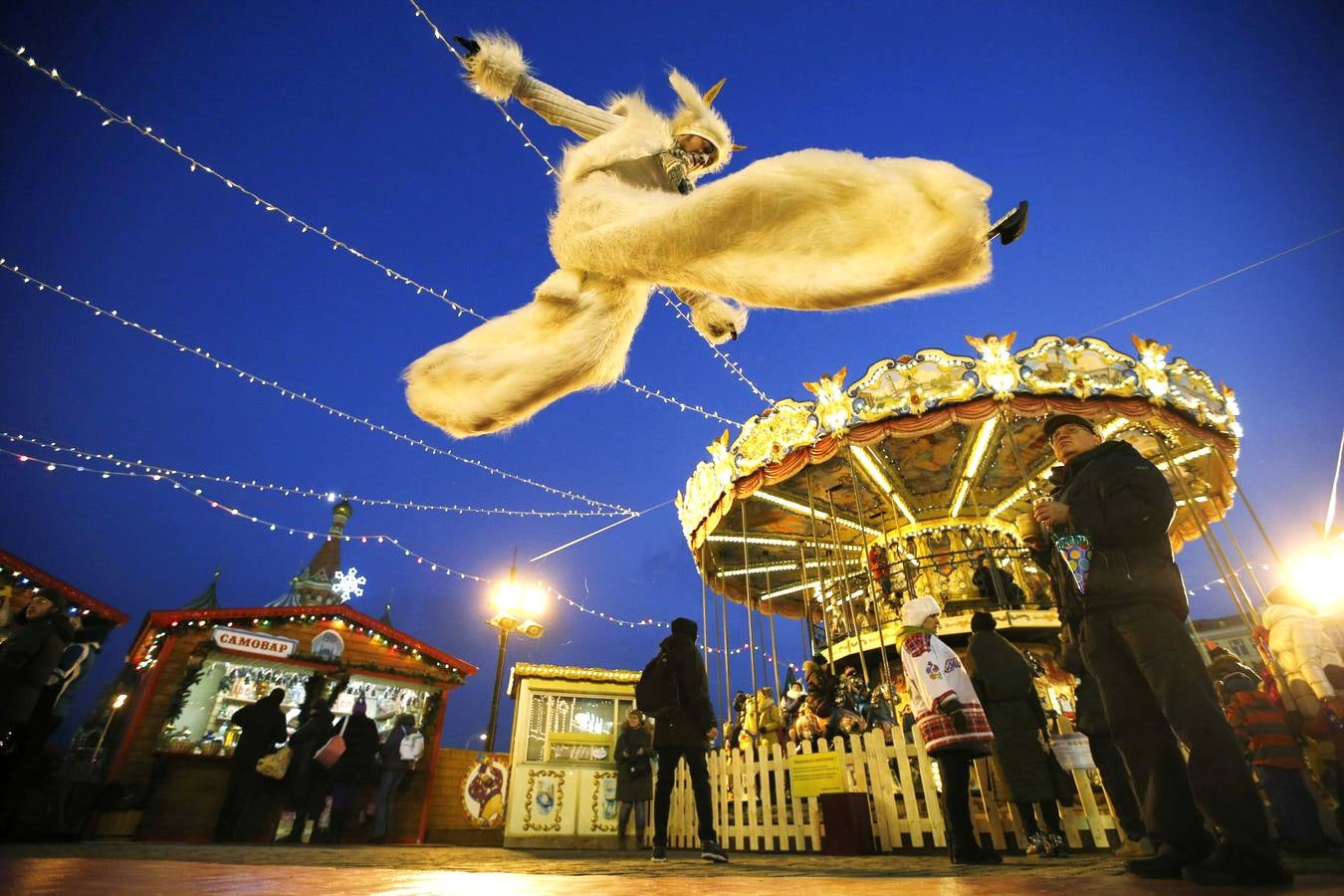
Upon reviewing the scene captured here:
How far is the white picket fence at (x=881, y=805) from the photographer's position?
4625 mm

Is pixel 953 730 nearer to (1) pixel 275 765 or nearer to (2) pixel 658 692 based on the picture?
(2) pixel 658 692

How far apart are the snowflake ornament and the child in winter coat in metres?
37.3

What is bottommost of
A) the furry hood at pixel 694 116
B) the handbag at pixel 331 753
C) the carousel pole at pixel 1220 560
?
the handbag at pixel 331 753

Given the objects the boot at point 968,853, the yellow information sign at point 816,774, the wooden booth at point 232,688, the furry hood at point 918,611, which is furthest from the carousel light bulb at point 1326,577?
the wooden booth at point 232,688

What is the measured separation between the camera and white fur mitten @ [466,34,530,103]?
1518 mm

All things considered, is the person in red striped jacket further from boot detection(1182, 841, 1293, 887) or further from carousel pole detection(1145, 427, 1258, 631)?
carousel pole detection(1145, 427, 1258, 631)

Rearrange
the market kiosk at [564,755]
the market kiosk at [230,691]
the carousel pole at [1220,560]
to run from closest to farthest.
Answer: the carousel pole at [1220,560] → the market kiosk at [564,755] → the market kiosk at [230,691]

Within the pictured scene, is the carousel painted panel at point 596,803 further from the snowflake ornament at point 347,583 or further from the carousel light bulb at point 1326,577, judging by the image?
the snowflake ornament at point 347,583

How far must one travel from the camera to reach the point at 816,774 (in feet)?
16.3

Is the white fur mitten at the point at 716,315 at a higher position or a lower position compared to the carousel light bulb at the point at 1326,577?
lower

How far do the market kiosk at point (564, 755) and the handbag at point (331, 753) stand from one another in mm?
2378

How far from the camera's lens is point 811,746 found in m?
5.30

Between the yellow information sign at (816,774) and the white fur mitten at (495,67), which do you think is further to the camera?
the yellow information sign at (816,774)

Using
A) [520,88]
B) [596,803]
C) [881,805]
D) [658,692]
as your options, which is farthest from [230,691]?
[520,88]
